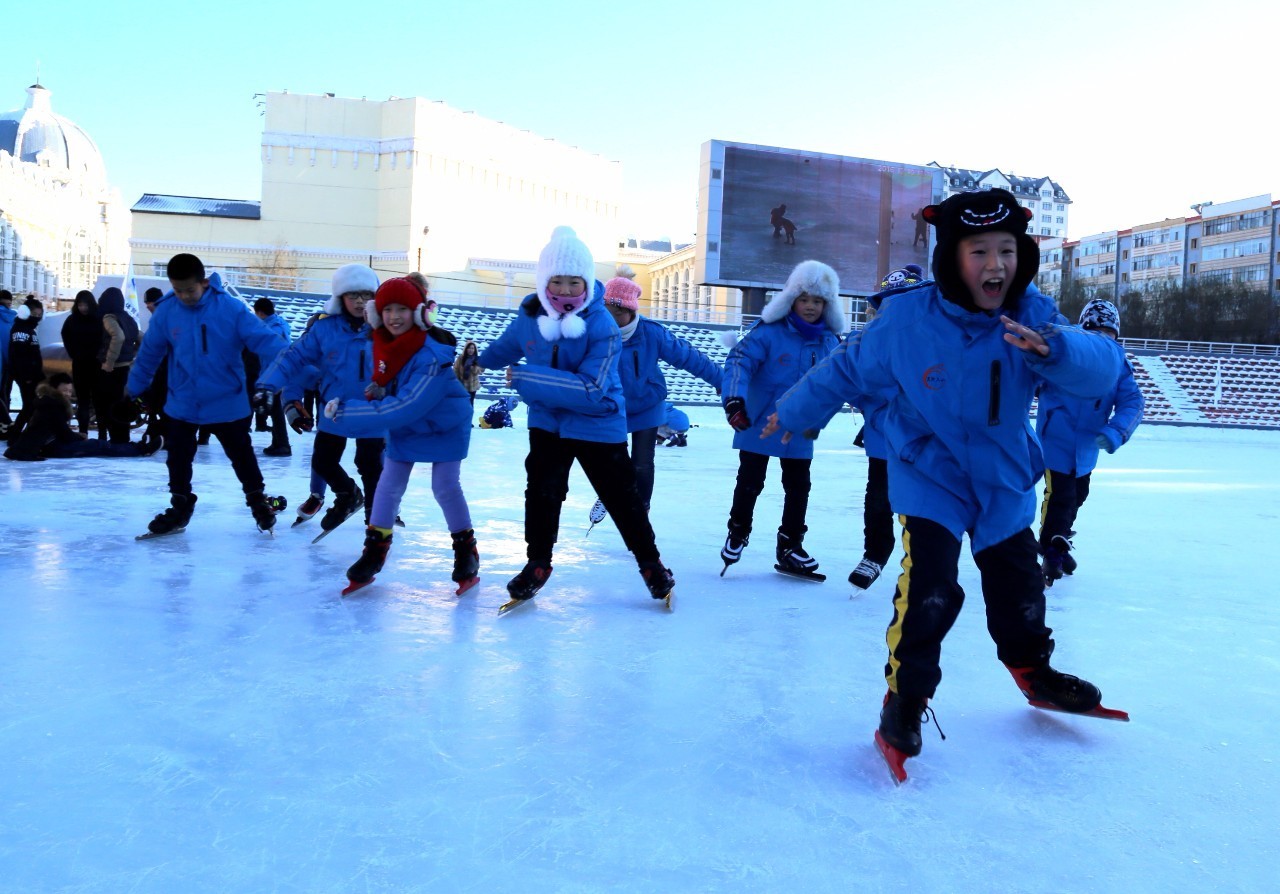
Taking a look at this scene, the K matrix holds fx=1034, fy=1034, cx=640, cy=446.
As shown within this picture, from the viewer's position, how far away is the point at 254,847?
5.35 feet

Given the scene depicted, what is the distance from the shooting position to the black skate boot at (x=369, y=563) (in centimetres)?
356

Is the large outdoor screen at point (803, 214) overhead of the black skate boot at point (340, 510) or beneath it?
overhead

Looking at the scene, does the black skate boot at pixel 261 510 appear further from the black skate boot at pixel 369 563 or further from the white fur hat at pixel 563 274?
the white fur hat at pixel 563 274

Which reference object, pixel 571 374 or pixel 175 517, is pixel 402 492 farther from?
pixel 175 517

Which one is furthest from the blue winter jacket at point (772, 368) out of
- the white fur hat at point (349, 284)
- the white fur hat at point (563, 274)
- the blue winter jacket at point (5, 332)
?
the blue winter jacket at point (5, 332)

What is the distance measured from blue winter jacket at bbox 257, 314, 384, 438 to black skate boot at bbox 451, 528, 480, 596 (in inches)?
34.3

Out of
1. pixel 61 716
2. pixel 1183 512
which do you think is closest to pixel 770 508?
pixel 1183 512

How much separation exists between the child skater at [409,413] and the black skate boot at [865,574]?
1.42m

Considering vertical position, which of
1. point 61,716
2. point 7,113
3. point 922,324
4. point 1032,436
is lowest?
point 61,716

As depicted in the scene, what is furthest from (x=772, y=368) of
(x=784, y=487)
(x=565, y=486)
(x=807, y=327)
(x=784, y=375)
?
(x=565, y=486)

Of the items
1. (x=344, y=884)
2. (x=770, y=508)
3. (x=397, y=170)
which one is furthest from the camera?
(x=397, y=170)

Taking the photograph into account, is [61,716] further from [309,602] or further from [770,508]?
[770,508]

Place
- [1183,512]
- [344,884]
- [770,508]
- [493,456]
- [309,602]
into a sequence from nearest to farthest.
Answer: [344,884] < [309,602] < [770,508] < [1183,512] < [493,456]

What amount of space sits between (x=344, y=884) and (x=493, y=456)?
7.81 metres
